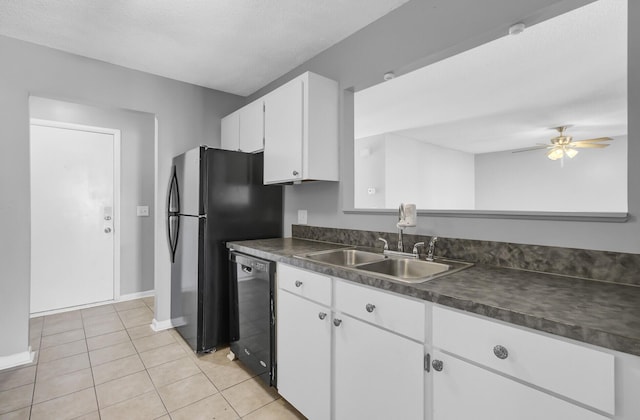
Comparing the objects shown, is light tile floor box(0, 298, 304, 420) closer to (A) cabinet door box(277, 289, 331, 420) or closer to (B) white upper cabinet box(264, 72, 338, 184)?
(A) cabinet door box(277, 289, 331, 420)

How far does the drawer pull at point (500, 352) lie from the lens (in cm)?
84

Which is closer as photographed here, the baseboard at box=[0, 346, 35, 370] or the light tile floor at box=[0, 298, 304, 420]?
the light tile floor at box=[0, 298, 304, 420]

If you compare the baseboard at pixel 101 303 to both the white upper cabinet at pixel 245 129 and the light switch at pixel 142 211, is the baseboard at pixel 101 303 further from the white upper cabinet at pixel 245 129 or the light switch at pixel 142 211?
the white upper cabinet at pixel 245 129

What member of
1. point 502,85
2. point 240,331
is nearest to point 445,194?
point 502,85

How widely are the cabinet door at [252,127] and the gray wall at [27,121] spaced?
2.34 feet

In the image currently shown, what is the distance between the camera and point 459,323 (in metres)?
0.94

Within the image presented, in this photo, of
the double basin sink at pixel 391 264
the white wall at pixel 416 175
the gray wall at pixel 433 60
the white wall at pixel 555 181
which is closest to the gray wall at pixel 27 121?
the gray wall at pixel 433 60

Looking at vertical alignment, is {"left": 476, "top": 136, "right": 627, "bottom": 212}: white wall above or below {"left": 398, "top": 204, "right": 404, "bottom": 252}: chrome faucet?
above

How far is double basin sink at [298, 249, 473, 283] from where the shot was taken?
4.83 ft

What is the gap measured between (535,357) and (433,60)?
1.60 meters

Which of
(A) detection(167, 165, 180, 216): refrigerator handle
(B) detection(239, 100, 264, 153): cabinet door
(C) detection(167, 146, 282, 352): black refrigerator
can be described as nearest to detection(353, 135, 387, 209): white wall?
(B) detection(239, 100, 264, 153): cabinet door

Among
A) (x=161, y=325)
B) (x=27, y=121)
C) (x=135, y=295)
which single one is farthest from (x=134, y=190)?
(x=161, y=325)

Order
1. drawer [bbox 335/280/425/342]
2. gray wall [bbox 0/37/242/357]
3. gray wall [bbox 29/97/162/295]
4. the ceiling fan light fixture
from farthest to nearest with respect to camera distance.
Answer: gray wall [bbox 29/97/162/295], the ceiling fan light fixture, gray wall [bbox 0/37/242/357], drawer [bbox 335/280/425/342]

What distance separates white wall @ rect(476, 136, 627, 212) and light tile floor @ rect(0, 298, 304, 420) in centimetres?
348
